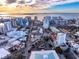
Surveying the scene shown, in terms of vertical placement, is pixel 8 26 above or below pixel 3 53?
above

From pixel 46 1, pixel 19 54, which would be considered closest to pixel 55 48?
pixel 19 54

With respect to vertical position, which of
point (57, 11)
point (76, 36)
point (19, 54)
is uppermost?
point (57, 11)

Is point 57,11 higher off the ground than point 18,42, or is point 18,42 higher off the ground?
point 57,11

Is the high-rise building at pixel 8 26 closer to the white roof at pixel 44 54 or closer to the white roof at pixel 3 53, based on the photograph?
the white roof at pixel 3 53

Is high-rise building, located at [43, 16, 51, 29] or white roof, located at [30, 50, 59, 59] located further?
high-rise building, located at [43, 16, 51, 29]

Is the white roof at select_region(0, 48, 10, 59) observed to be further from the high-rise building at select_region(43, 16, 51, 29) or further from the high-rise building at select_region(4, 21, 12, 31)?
the high-rise building at select_region(43, 16, 51, 29)

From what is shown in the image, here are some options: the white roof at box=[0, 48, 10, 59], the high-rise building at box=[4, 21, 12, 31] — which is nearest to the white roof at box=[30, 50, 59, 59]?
the white roof at box=[0, 48, 10, 59]

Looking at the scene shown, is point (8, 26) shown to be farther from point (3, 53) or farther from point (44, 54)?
point (44, 54)

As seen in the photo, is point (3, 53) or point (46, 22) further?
point (46, 22)

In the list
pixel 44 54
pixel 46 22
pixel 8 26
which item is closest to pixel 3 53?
pixel 8 26

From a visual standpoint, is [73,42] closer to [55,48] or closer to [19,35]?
[55,48]

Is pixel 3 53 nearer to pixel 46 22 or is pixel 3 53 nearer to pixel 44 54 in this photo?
pixel 44 54
